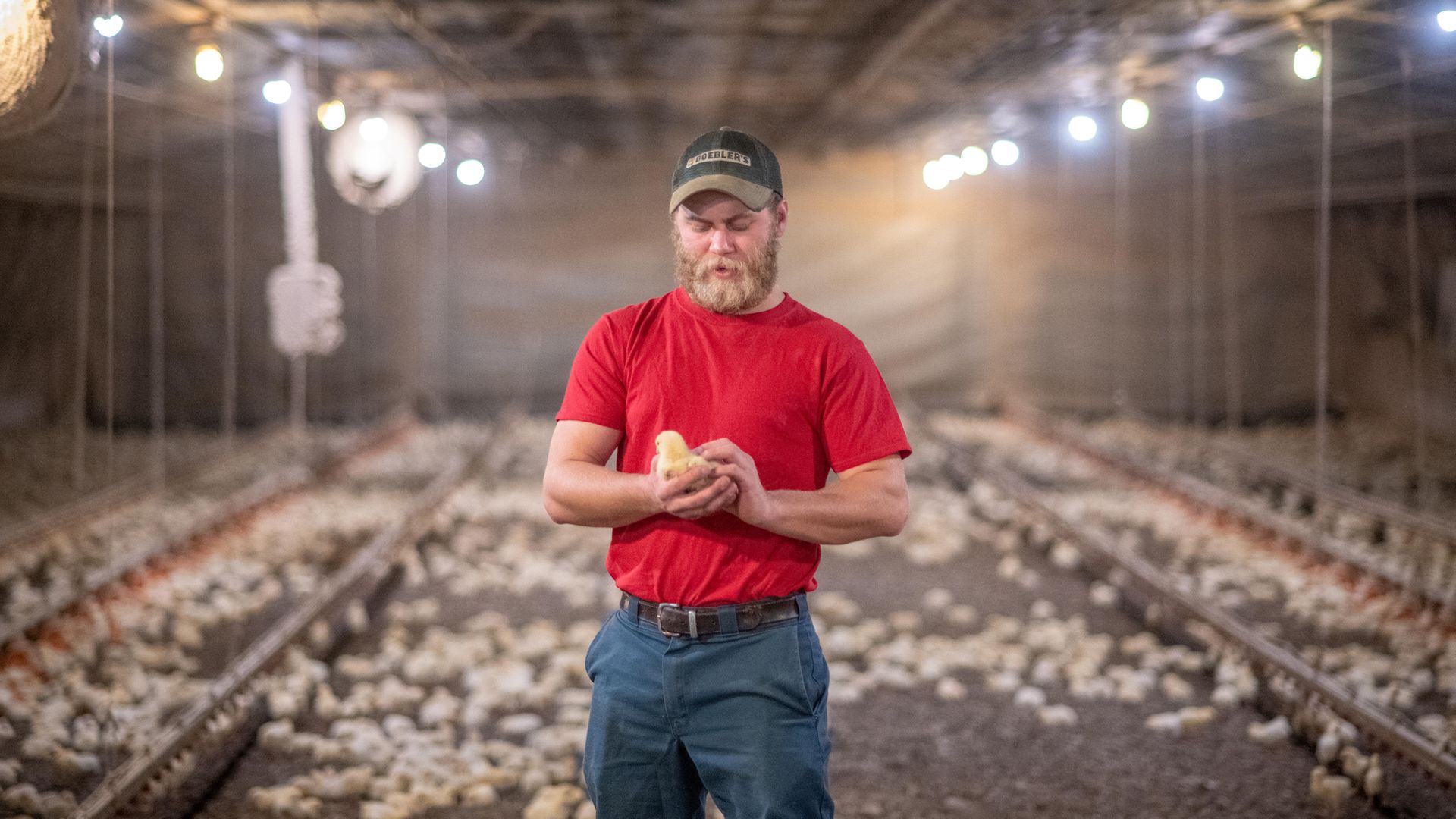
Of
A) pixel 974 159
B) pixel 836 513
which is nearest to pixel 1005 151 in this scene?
pixel 974 159

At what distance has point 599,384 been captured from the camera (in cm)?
221

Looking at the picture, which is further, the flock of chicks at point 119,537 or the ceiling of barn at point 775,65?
the ceiling of barn at point 775,65

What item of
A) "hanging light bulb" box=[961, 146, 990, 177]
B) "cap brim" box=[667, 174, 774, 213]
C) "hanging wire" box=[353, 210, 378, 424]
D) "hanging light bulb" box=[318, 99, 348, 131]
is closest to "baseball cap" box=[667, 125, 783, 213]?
"cap brim" box=[667, 174, 774, 213]

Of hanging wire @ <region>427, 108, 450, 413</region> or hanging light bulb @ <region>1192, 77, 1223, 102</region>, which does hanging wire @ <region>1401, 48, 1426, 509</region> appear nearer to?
hanging light bulb @ <region>1192, 77, 1223, 102</region>

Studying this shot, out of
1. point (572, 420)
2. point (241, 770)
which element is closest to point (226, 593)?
point (241, 770)

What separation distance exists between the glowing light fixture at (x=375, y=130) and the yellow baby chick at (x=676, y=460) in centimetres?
640

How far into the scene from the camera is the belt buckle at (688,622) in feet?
6.86

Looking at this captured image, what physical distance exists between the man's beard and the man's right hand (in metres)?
0.36

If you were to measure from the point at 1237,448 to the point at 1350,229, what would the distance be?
118 inches

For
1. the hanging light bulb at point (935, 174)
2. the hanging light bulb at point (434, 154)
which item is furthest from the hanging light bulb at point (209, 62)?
the hanging light bulb at point (935, 174)

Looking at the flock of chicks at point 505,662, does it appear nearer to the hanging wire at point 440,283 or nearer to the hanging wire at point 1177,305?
the hanging wire at point 1177,305

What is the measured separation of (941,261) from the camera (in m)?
15.2

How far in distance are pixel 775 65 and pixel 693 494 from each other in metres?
8.52

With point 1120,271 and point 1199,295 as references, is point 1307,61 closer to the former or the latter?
point 1199,295
